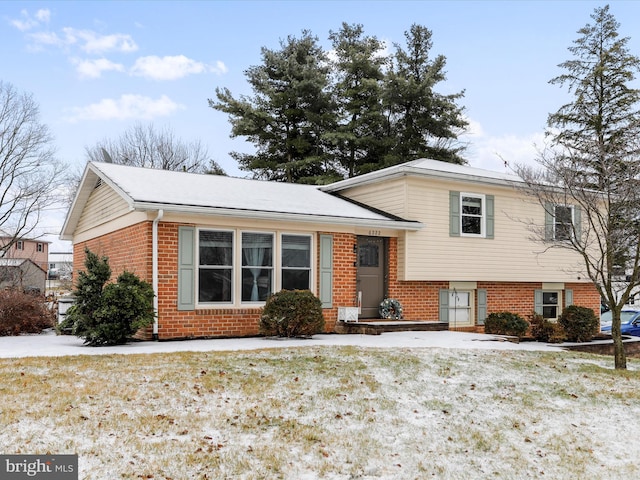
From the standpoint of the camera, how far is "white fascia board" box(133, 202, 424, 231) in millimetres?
12328

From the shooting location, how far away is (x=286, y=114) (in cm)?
3316

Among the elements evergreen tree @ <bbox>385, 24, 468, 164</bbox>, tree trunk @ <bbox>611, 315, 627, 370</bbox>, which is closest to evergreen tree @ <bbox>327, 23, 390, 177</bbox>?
evergreen tree @ <bbox>385, 24, 468, 164</bbox>

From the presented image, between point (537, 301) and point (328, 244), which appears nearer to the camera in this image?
point (328, 244)

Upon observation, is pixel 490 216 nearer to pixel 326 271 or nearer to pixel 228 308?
pixel 326 271

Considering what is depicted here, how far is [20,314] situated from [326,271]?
7655mm

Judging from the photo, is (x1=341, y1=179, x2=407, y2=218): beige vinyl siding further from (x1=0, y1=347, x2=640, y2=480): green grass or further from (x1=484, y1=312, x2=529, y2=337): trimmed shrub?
(x1=0, y1=347, x2=640, y2=480): green grass

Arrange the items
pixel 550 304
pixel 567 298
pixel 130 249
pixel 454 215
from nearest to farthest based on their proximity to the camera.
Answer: pixel 130 249 → pixel 454 215 → pixel 550 304 → pixel 567 298

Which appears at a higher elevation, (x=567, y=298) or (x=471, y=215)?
(x=471, y=215)

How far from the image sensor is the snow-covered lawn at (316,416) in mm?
5812

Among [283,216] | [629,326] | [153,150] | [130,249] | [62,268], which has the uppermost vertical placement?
[153,150]

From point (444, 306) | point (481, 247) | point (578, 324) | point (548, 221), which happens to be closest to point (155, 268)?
point (444, 306)

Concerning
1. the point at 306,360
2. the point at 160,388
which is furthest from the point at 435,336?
the point at 160,388

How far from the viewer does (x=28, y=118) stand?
107 feet

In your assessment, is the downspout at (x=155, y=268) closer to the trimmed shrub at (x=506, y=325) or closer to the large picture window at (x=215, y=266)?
the large picture window at (x=215, y=266)
